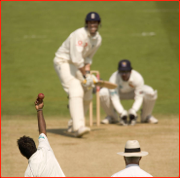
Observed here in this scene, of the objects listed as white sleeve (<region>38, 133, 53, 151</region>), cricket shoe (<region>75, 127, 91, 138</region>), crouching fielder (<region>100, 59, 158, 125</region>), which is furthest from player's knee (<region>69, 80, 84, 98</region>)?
white sleeve (<region>38, 133, 53, 151</region>)

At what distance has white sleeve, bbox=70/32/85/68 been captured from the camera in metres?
7.51

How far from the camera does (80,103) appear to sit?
752cm

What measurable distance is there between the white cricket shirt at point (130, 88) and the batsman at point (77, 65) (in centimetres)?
70

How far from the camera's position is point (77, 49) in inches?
295

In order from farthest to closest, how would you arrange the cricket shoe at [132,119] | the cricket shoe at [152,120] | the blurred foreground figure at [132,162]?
the cricket shoe at [152,120] → the cricket shoe at [132,119] → the blurred foreground figure at [132,162]

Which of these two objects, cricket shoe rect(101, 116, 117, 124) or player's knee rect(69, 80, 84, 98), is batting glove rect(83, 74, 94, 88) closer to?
player's knee rect(69, 80, 84, 98)

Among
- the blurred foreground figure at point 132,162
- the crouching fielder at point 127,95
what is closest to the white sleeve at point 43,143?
the blurred foreground figure at point 132,162

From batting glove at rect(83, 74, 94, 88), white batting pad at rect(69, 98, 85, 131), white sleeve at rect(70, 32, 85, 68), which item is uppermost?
white sleeve at rect(70, 32, 85, 68)

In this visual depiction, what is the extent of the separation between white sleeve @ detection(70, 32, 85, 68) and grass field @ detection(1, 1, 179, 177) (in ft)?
3.83

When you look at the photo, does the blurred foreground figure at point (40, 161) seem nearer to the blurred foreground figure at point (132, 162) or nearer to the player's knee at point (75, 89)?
the blurred foreground figure at point (132, 162)

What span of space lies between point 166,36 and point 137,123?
26.2ft

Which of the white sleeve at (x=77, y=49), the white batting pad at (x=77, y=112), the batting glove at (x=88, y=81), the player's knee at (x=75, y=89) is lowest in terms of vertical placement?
the white batting pad at (x=77, y=112)

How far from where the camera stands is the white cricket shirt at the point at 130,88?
8.38 metres

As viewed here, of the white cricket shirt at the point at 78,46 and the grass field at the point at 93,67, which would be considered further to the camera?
the white cricket shirt at the point at 78,46
